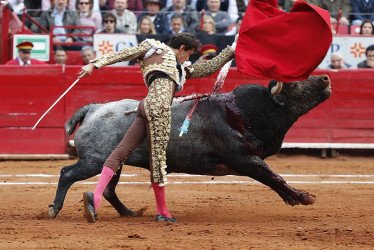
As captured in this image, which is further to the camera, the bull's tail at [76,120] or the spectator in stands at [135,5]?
the spectator in stands at [135,5]

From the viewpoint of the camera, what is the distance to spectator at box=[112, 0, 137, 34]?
1302 cm

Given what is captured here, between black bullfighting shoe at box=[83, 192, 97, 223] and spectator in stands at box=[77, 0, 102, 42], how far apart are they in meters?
7.23

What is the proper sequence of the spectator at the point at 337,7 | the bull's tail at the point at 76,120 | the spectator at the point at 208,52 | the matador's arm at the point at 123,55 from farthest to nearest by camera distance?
the spectator at the point at 337,7 → the spectator at the point at 208,52 → the bull's tail at the point at 76,120 → the matador's arm at the point at 123,55

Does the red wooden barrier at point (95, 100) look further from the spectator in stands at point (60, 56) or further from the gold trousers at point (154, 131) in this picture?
the gold trousers at point (154, 131)

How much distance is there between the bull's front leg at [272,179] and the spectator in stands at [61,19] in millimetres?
6981

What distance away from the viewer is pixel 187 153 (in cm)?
701

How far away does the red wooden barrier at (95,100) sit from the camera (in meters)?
11.4

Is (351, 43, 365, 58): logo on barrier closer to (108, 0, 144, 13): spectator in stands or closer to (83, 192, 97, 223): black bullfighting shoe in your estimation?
(108, 0, 144, 13): spectator in stands

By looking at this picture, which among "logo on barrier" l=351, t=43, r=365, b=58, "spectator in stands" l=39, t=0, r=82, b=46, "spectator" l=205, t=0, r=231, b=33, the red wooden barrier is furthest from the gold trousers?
"spectator in stands" l=39, t=0, r=82, b=46

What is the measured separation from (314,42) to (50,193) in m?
3.41

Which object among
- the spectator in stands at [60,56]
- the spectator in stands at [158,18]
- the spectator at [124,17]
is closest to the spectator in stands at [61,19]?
the spectator at [124,17]

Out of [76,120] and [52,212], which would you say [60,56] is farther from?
[52,212]

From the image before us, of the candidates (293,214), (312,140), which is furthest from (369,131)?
(293,214)

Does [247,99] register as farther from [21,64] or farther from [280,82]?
[21,64]
